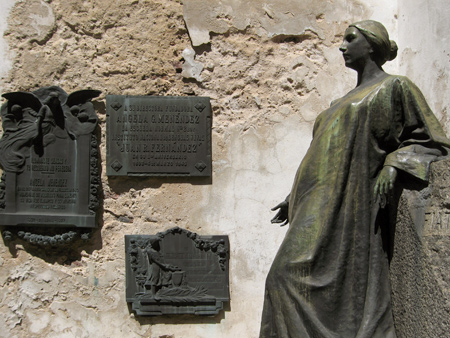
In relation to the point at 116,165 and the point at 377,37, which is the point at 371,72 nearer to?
the point at 377,37

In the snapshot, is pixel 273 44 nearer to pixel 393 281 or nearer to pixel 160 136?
pixel 160 136

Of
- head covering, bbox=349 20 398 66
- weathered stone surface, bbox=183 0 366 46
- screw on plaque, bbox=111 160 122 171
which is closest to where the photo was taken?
head covering, bbox=349 20 398 66

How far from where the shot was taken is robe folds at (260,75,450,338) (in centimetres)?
244

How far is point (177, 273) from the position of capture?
455cm

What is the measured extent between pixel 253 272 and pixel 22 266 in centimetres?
169

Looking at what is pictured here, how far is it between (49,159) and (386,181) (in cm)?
300

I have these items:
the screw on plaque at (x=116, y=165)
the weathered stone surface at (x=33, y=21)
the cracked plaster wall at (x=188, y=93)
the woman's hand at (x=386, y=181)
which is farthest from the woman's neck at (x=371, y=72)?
the weathered stone surface at (x=33, y=21)

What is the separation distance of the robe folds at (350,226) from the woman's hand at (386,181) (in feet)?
0.08

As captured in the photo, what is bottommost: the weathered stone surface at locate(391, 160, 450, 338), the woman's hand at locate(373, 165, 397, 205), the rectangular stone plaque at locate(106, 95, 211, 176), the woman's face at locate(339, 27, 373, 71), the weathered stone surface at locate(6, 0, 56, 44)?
the weathered stone surface at locate(391, 160, 450, 338)

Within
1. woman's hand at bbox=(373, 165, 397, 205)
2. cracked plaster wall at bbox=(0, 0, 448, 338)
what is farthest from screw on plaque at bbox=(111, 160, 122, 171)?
woman's hand at bbox=(373, 165, 397, 205)

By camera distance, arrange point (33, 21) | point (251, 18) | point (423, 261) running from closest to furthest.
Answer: point (423, 261), point (33, 21), point (251, 18)

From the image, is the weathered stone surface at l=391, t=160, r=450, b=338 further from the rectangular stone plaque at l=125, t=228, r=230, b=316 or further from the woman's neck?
the rectangular stone plaque at l=125, t=228, r=230, b=316

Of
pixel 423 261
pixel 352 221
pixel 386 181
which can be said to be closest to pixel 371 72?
pixel 386 181

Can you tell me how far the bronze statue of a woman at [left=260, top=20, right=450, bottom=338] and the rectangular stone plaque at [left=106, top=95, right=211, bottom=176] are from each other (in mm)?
2186
